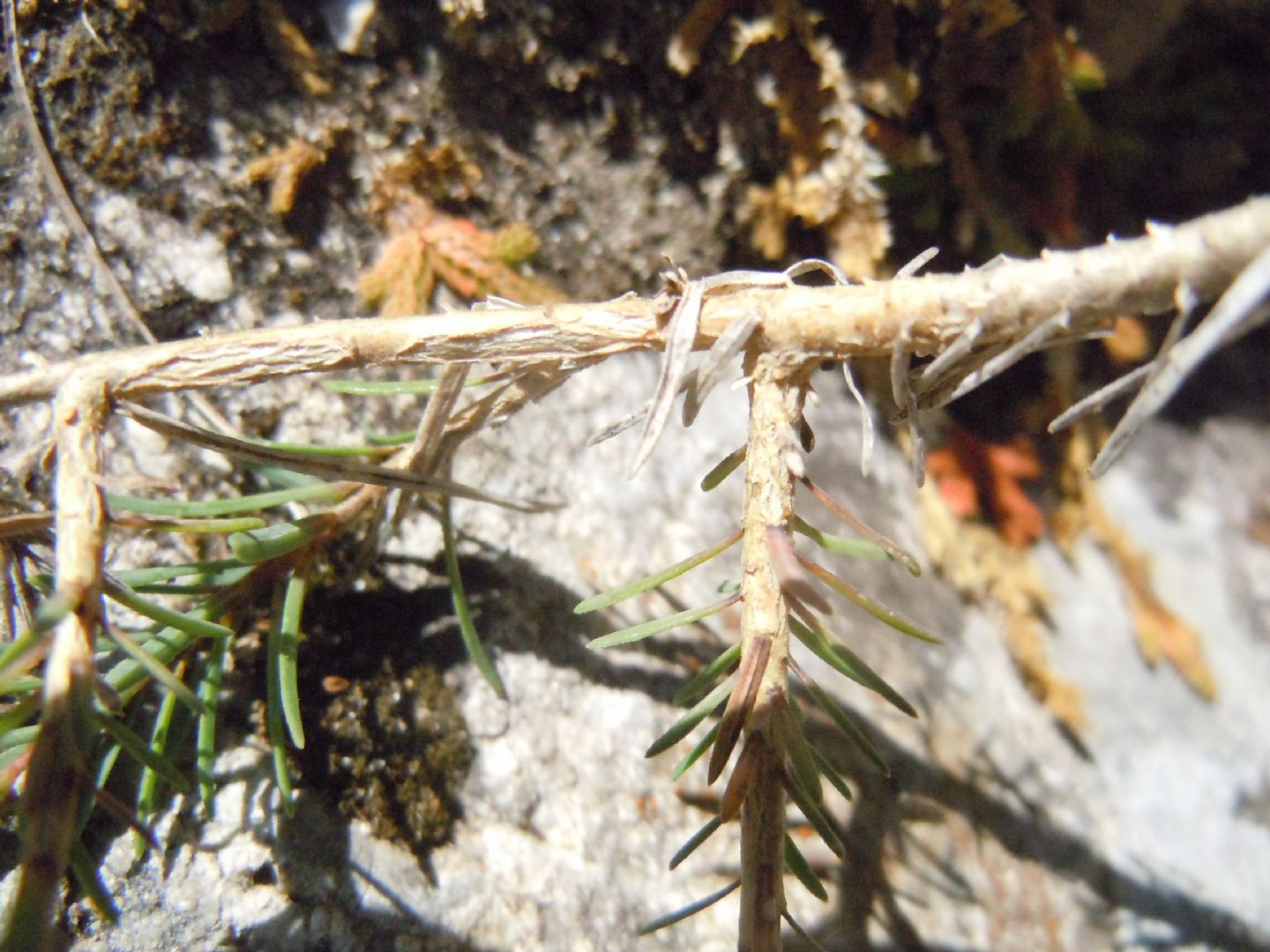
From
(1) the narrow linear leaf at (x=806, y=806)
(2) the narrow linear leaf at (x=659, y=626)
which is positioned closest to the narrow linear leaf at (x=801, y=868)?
(1) the narrow linear leaf at (x=806, y=806)

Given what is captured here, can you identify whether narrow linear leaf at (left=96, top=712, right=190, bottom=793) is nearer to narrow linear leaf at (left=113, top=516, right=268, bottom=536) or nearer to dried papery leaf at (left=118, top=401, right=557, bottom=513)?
narrow linear leaf at (left=113, top=516, right=268, bottom=536)

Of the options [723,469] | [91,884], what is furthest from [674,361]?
[91,884]

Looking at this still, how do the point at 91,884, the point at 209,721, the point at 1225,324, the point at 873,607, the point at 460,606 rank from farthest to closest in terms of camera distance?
the point at 460,606 < the point at 209,721 < the point at 873,607 < the point at 91,884 < the point at 1225,324

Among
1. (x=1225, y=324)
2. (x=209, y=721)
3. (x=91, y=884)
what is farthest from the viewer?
(x=209, y=721)

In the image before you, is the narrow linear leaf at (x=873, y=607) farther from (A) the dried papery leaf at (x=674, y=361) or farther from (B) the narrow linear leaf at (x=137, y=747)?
(B) the narrow linear leaf at (x=137, y=747)

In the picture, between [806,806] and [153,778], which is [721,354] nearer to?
[806,806]
